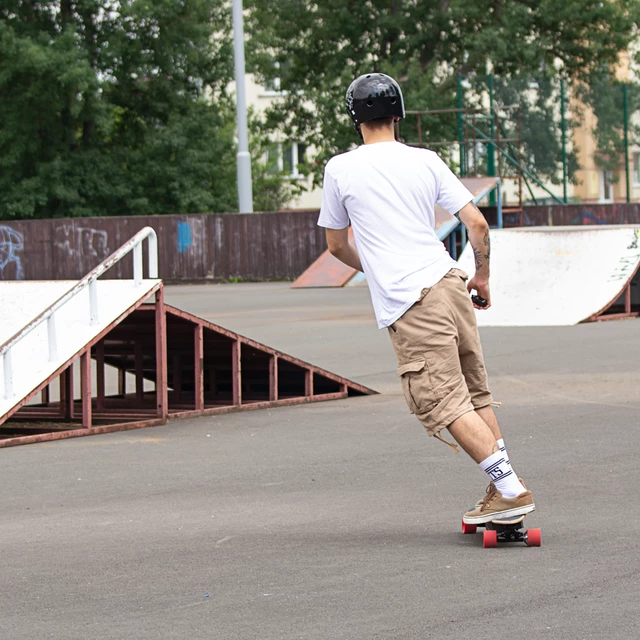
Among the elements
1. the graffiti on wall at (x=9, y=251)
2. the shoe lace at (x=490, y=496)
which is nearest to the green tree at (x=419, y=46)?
the graffiti on wall at (x=9, y=251)

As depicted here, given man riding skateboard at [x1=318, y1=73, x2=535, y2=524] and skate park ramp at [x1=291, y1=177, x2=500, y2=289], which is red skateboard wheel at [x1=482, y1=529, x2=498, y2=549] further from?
skate park ramp at [x1=291, y1=177, x2=500, y2=289]

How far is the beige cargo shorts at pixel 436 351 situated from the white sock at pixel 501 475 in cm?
21

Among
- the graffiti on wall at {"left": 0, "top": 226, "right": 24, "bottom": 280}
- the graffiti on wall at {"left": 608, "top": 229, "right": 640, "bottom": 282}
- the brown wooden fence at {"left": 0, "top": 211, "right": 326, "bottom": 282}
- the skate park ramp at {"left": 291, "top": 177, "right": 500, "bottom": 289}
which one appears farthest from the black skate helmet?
the graffiti on wall at {"left": 0, "top": 226, "right": 24, "bottom": 280}

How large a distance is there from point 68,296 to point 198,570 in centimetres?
353

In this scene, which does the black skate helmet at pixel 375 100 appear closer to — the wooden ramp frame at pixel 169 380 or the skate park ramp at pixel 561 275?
the wooden ramp frame at pixel 169 380

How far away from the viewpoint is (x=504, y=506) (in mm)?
4695

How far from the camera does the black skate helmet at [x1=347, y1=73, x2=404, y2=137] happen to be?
15.7 feet

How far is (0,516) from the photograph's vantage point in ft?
18.3

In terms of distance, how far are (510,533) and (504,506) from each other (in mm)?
108

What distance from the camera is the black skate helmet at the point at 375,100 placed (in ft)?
15.7

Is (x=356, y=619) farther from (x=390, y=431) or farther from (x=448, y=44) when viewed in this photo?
(x=448, y=44)

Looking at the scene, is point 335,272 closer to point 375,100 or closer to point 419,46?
point 419,46

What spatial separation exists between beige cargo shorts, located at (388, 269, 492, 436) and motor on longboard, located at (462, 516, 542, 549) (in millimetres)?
451

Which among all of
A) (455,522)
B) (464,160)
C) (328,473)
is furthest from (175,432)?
(464,160)
